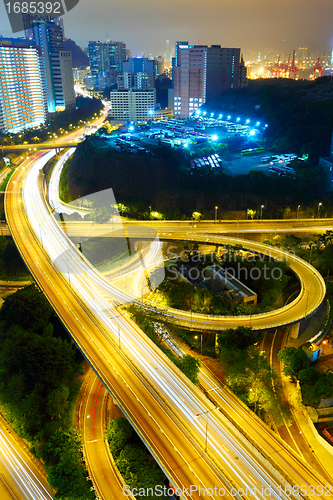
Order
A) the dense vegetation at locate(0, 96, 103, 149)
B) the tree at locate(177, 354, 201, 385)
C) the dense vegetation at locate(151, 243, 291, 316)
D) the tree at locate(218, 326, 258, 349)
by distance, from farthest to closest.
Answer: the dense vegetation at locate(0, 96, 103, 149) → the dense vegetation at locate(151, 243, 291, 316) → the tree at locate(218, 326, 258, 349) → the tree at locate(177, 354, 201, 385)

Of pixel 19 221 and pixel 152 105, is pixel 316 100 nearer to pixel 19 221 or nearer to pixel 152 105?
pixel 152 105

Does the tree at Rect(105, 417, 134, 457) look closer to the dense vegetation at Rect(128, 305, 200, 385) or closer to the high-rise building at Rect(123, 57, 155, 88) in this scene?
the dense vegetation at Rect(128, 305, 200, 385)

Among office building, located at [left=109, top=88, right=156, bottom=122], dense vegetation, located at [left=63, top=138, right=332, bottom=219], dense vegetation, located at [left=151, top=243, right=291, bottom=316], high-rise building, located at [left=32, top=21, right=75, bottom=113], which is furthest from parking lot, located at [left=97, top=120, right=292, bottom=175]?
high-rise building, located at [left=32, top=21, right=75, bottom=113]

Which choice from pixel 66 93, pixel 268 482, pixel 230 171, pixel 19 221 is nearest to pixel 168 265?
pixel 19 221

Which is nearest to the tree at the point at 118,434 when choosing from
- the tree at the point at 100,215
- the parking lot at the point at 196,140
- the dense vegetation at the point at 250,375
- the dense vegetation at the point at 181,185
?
the dense vegetation at the point at 250,375

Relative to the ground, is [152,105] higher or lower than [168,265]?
higher

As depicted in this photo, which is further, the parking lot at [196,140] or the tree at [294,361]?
the parking lot at [196,140]

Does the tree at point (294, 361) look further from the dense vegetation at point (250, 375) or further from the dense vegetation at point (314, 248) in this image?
the dense vegetation at point (314, 248)
